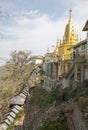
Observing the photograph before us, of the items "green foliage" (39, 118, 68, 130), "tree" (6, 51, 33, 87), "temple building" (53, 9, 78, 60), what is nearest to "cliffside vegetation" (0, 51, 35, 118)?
"tree" (6, 51, 33, 87)

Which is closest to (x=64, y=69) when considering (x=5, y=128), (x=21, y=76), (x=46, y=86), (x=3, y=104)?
(x=46, y=86)

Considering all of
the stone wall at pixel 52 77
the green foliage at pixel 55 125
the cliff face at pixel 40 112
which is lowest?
the cliff face at pixel 40 112

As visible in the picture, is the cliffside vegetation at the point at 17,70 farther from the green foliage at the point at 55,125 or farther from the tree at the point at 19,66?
the green foliage at the point at 55,125

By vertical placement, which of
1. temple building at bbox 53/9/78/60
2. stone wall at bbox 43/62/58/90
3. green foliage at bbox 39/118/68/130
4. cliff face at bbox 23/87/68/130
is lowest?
cliff face at bbox 23/87/68/130

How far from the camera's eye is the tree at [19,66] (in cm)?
5041

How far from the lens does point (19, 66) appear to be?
51.8m

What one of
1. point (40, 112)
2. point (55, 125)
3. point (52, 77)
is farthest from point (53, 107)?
point (52, 77)

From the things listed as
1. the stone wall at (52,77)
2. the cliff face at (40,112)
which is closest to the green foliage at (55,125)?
the cliff face at (40,112)

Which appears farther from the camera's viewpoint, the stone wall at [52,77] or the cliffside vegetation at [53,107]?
the stone wall at [52,77]

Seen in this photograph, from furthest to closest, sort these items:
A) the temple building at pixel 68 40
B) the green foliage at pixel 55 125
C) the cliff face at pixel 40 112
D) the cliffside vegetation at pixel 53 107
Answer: the temple building at pixel 68 40, the cliff face at pixel 40 112, the cliffside vegetation at pixel 53 107, the green foliage at pixel 55 125

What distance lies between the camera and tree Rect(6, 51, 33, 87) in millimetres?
50406

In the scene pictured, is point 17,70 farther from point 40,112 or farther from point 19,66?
point 40,112

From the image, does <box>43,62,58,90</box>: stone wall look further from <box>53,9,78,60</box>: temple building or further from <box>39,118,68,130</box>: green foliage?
<box>39,118,68,130</box>: green foliage

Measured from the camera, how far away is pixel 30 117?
32531 mm
